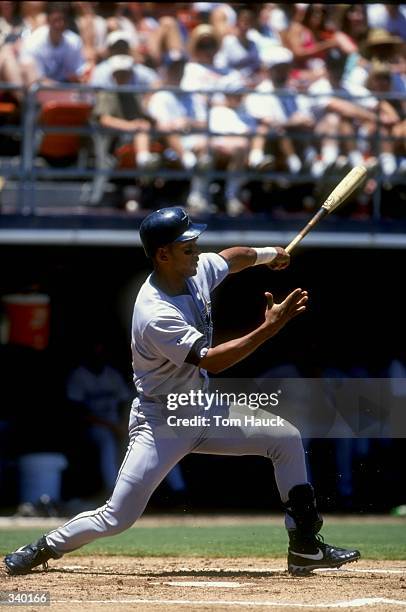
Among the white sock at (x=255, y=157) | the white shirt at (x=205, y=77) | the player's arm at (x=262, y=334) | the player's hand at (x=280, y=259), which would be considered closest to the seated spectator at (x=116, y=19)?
the white shirt at (x=205, y=77)

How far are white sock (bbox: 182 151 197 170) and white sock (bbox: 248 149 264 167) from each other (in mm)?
488

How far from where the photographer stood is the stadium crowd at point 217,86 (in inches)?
398

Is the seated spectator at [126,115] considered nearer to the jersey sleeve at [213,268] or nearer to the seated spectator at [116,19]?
the seated spectator at [116,19]

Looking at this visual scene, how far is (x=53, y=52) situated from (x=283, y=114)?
210 cm

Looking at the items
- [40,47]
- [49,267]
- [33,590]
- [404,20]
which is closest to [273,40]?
[404,20]

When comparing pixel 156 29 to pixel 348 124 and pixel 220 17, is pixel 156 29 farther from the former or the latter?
pixel 348 124

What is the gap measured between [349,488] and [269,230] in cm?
255

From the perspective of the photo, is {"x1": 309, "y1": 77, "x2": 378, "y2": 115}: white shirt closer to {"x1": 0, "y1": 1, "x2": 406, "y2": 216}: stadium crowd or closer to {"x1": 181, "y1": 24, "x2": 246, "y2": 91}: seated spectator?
{"x1": 0, "y1": 1, "x2": 406, "y2": 216}: stadium crowd

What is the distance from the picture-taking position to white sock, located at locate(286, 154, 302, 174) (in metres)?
10.3

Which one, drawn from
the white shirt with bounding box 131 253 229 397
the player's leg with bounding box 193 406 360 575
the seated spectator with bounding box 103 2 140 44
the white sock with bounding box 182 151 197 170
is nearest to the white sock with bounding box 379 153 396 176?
the white sock with bounding box 182 151 197 170

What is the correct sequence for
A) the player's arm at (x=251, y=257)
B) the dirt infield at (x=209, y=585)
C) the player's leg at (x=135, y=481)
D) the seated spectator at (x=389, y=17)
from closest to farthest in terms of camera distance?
the dirt infield at (x=209, y=585)
the player's leg at (x=135, y=481)
the player's arm at (x=251, y=257)
the seated spectator at (x=389, y=17)

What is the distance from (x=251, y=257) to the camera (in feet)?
19.7

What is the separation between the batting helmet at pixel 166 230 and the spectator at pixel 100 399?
550 cm

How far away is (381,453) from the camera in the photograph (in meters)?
11.0
